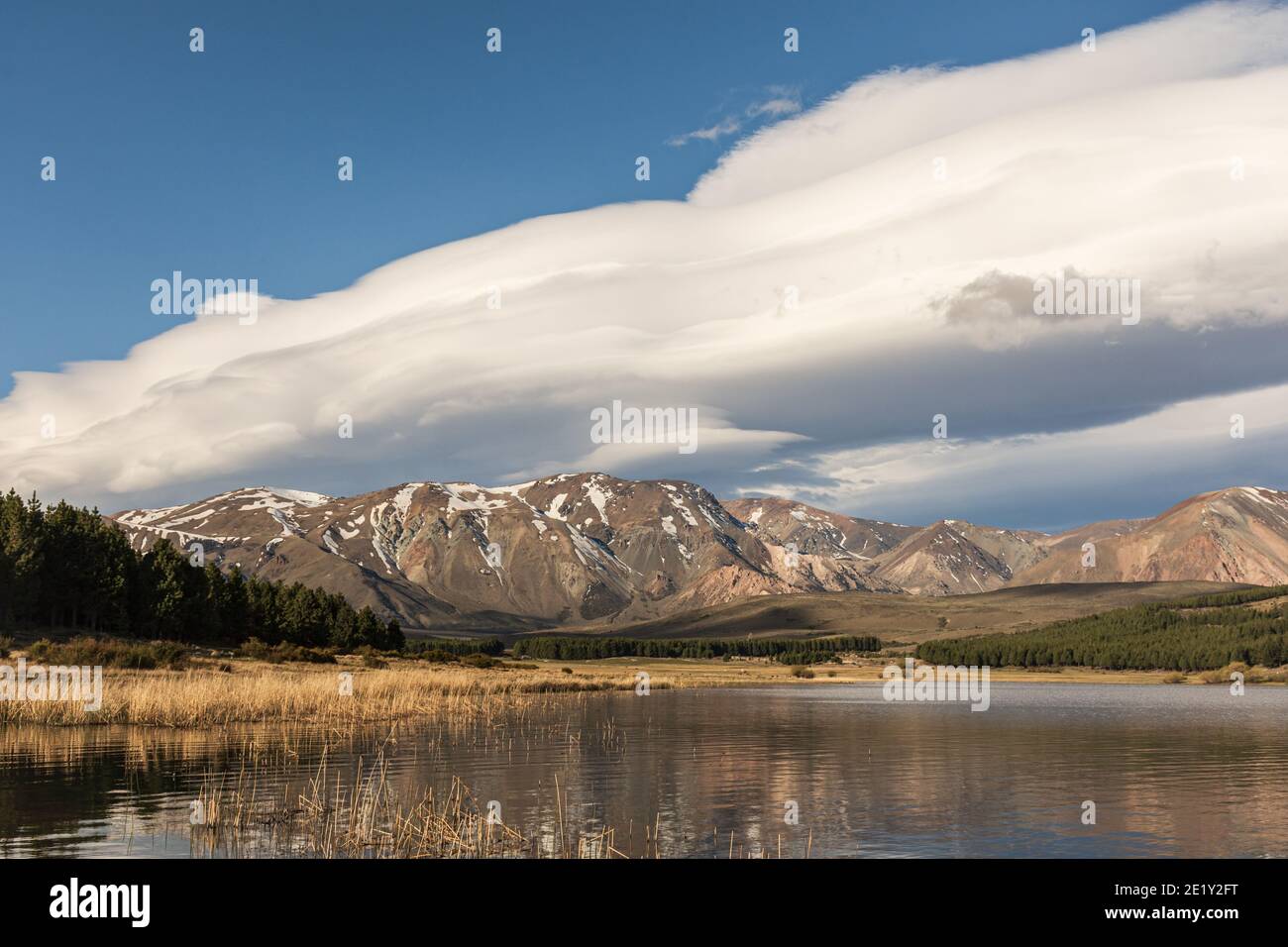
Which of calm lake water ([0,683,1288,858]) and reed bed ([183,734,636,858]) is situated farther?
calm lake water ([0,683,1288,858])

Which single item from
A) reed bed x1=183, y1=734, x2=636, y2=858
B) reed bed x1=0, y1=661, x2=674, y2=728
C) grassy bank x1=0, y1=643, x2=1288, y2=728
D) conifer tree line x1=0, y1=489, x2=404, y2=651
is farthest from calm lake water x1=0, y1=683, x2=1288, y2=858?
conifer tree line x1=0, y1=489, x2=404, y2=651

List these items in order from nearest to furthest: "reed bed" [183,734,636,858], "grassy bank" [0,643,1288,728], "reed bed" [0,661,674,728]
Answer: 1. "reed bed" [183,734,636,858]
2. "reed bed" [0,661,674,728]
3. "grassy bank" [0,643,1288,728]

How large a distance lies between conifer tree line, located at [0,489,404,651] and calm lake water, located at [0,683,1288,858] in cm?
8237

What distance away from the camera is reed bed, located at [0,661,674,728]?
63500 mm

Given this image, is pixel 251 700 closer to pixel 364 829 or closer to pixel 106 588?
pixel 364 829

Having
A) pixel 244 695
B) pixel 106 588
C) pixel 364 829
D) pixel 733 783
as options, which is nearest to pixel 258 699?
pixel 244 695

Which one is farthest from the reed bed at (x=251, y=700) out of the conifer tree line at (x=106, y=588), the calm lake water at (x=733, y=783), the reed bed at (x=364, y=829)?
the conifer tree line at (x=106, y=588)

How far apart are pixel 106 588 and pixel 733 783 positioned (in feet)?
404

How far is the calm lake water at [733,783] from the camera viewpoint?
33312 mm

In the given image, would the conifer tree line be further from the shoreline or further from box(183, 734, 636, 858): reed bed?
box(183, 734, 636, 858): reed bed

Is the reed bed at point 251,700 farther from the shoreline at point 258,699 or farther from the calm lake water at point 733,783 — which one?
the calm lake water at point 733,783

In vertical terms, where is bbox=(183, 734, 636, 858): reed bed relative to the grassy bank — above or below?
above

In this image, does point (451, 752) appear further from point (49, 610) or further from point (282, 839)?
point (49, 610)

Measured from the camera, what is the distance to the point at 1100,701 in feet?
461
